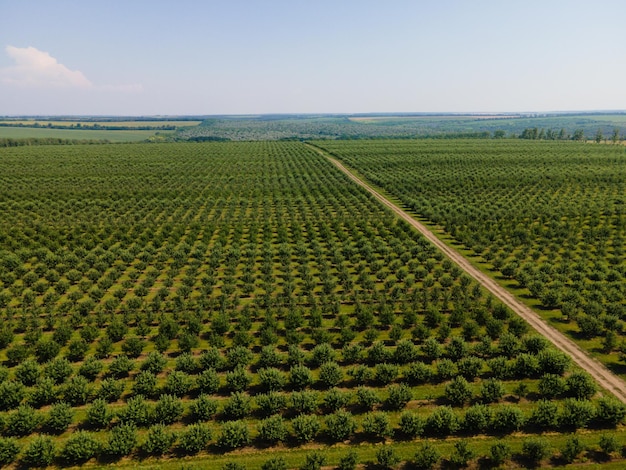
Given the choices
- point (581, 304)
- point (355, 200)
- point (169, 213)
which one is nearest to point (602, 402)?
point (581, 304)

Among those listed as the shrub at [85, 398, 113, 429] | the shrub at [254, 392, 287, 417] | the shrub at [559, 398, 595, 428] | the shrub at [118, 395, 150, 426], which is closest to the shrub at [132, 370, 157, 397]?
the shrub at [118, 395, 150, 426]

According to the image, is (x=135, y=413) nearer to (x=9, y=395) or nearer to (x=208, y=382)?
(x=208, y=382)

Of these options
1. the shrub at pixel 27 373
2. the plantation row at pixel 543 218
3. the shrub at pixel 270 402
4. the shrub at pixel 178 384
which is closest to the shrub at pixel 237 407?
the shrub at pixel 270 402

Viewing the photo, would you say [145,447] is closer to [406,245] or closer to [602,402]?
[602,402]

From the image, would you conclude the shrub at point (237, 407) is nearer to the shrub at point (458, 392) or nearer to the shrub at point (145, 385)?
the shrub at point (145, 385)

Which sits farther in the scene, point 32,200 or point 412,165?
point 412,165

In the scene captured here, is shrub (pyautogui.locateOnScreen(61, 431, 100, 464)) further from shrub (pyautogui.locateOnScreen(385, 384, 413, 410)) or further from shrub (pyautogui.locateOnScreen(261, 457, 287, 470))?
shrub (pyautogui.locateOnScreen(385, 384, 413, 410))
